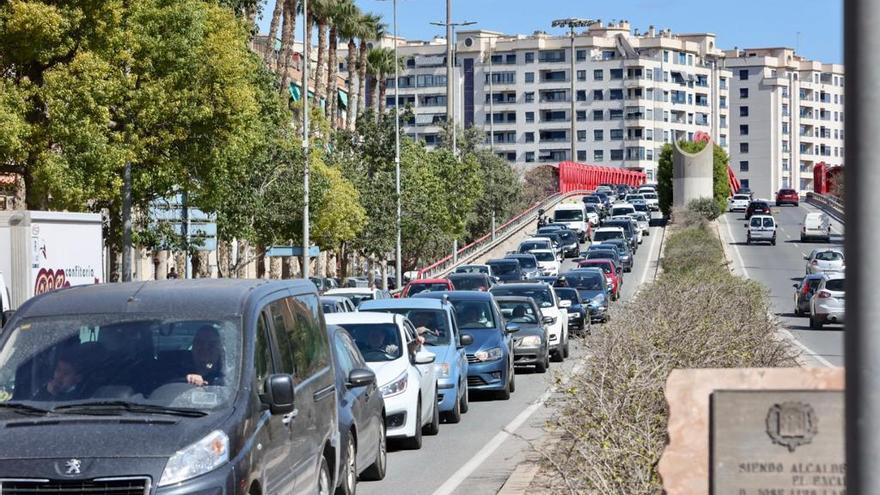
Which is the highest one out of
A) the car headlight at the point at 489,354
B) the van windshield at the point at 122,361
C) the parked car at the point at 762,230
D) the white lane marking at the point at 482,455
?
the parked car at the point at 762,230

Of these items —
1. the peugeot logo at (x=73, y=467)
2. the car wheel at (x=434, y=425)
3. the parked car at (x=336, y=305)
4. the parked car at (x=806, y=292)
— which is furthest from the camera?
the parked car at (x=806, y=292)

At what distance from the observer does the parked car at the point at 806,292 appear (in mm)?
44197

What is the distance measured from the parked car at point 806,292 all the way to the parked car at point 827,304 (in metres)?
2.24

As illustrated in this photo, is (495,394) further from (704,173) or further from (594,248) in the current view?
(704,173)

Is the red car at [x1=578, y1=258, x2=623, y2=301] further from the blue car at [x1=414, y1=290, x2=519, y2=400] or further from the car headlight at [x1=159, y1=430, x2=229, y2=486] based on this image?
the car headlight at [x1=159, y1=430, x2=229, y2=486]

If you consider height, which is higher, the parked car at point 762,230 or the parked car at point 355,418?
the parked car at point 762,230

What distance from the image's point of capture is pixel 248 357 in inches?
378

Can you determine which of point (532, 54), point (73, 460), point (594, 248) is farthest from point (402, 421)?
point (532, 54)

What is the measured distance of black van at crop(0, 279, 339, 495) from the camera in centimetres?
857

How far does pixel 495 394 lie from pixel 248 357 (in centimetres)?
1474

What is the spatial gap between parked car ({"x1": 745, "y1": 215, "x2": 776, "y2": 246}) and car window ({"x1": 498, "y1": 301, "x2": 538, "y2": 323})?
59719 mm

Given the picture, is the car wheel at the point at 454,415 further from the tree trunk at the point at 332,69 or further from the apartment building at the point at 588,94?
the apartment building at the point at 588,94

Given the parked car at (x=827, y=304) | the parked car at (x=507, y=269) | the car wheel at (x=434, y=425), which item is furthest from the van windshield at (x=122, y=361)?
the parked car at (x=507, y=269)

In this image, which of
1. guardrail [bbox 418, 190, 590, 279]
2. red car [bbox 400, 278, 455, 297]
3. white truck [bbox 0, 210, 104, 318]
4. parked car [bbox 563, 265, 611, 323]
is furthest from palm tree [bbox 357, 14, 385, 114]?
white truck [bbox 0, 210, 104, 318]
